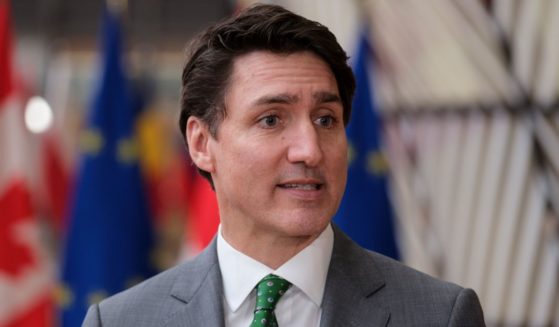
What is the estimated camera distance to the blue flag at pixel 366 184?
20.4 ft

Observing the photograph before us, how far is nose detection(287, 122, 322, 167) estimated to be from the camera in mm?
2707

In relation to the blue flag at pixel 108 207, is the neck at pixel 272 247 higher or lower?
higher

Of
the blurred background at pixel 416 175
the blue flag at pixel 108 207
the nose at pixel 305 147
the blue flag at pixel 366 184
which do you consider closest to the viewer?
the nose at pixel 305 147

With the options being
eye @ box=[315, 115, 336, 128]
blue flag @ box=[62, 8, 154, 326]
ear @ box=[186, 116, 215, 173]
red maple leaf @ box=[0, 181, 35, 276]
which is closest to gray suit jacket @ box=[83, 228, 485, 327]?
ear @ box=[186, 116, 215, 173]

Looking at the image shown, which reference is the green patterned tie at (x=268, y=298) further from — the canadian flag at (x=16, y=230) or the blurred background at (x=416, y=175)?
the canadian flag at (x=16, y=230)

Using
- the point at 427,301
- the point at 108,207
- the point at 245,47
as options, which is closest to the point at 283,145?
the point at 245,47

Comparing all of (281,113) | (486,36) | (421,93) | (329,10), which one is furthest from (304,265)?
(329,10)

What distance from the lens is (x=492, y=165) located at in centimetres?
734

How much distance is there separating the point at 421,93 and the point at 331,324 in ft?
21.2

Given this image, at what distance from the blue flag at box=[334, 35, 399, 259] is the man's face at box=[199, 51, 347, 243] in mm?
3305

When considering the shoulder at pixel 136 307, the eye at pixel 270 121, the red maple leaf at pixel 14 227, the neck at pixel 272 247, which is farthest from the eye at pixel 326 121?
the red maple leaf at pixel 14 227

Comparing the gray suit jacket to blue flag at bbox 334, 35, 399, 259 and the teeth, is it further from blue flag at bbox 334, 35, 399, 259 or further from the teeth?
blue flag at bbox 334, 35, 399, 259

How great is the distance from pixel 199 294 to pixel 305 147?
55 cm

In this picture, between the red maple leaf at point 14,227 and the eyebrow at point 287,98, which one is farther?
the red maple leaf at point 14,227
